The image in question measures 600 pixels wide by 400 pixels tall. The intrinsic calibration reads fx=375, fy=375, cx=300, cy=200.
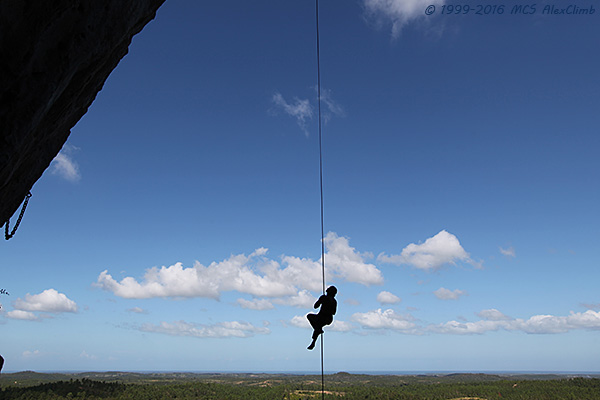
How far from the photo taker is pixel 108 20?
7637 millimetres

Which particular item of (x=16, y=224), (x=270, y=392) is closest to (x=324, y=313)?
(x=16, y=224)

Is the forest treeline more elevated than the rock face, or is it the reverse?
the rock face

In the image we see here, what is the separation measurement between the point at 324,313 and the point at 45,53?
9266 millimetres

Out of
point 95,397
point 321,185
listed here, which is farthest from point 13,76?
point 95,397

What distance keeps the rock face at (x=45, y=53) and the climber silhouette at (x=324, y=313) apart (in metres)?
8.26

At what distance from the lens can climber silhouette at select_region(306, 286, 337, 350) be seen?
36.8 feet

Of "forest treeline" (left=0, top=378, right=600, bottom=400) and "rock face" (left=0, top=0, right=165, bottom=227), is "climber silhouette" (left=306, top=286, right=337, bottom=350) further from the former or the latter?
"forest treeline" (left=0, top=378, right=600, bottom=400)

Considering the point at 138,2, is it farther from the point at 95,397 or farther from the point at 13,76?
the point at 95,397

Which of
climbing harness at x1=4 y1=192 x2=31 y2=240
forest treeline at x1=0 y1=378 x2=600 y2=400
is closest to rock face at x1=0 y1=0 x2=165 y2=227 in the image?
climbing harness at x1=4 y1=192 x2=31 y2=240

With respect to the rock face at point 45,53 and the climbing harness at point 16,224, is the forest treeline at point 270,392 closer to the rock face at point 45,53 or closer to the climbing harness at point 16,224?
the climbing harness at point 16,224

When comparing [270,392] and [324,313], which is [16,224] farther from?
[270,392]

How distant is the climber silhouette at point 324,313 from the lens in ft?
36.8

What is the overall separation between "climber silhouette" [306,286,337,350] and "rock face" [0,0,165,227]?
826cm

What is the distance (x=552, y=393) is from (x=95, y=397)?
10885cm
